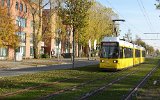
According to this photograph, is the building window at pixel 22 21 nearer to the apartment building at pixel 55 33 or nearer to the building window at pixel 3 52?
the apartment building at pixel 55 33

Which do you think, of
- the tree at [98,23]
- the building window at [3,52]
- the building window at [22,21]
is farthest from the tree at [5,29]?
the tree at [98,23]

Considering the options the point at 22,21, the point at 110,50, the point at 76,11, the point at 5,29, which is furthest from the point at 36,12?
the point at 110,50

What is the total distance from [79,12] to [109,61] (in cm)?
830

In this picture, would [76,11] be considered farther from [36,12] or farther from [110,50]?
[36,12]

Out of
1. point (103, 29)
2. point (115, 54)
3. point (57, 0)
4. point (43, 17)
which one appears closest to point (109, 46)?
point (115, 54)

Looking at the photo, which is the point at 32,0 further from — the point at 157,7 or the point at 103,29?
the point at 157,7

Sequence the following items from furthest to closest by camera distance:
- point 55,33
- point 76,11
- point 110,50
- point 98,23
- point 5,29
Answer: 1. point 98,23
2. point 55,33
3. point 5,29
4. point 76,11
5. point 110,50

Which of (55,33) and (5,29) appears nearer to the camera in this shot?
(5,29)

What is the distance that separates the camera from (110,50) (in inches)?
1443

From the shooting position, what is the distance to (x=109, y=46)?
36.8 m

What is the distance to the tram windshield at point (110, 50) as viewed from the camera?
36562 millimetres

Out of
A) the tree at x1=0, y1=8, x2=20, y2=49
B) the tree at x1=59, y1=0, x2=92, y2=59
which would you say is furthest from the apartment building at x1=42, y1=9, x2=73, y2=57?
the tree at x1=59, y1=0, x2=92, y2=59

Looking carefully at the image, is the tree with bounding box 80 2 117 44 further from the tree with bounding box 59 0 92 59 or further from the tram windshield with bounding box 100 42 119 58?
the tram windshield with bounding box 100 42 119 58

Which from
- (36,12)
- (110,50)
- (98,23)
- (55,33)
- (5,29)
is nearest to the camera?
(110,50)
